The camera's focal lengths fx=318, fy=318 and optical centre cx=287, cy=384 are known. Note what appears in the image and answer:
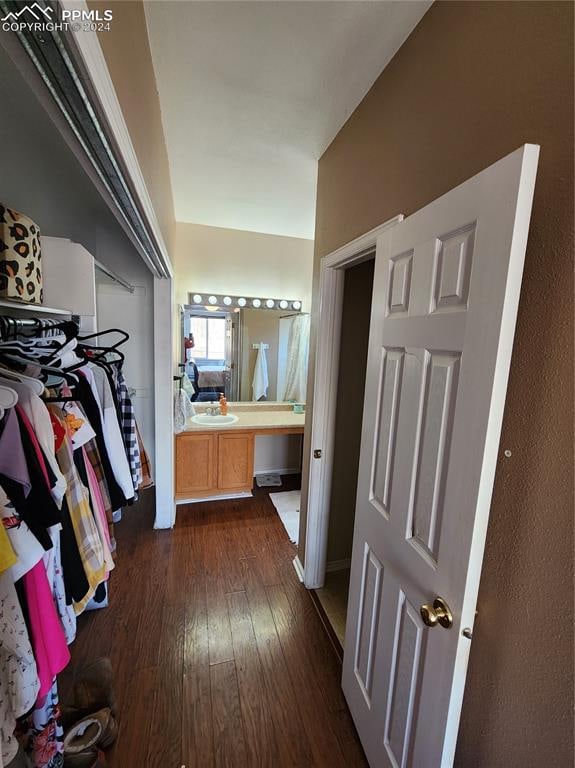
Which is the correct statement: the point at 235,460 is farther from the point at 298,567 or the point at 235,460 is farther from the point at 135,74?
the point at 135,74

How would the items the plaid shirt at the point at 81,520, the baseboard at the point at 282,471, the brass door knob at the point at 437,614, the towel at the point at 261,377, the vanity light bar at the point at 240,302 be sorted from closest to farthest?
the brass door knob at the point at 437,614
the plaid shirt at the point at 81,520
the vanity light bar at the point at 240,302
the towel at the point at 261,377
the baseboard at the point at 282,471

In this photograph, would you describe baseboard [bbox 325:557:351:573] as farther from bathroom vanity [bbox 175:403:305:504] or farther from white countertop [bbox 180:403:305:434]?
white countertop [bbox 180:403:305:434]

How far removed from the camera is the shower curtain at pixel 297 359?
3490 mm

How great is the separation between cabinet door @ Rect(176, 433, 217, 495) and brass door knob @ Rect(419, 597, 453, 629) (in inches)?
90.3

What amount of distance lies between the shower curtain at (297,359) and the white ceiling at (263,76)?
1.51 metres

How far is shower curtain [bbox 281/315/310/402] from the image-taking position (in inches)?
137

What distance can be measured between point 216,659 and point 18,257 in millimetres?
1920

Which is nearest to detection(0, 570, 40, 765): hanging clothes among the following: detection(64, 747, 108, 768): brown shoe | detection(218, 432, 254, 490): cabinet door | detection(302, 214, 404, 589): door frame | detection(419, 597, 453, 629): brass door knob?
detection(64, 747, 108, 768): brown shoe

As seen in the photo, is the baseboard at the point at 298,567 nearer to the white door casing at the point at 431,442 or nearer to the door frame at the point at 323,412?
the door frame at the point at 323,412

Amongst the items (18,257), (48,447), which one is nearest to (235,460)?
(48,447)

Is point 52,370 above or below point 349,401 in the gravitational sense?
above

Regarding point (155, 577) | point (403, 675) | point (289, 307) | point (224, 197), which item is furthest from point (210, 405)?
point (403, 675)

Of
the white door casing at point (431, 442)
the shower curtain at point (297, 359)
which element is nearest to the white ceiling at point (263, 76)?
the white door casing at point (431, 442)

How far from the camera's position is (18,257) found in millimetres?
948
